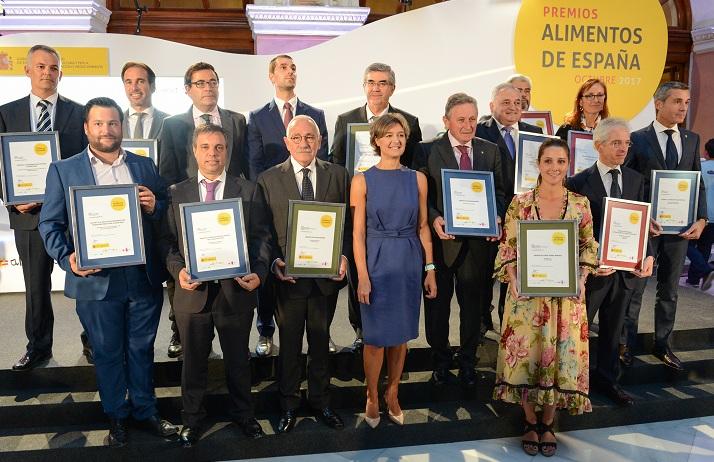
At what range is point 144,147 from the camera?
3.36 m

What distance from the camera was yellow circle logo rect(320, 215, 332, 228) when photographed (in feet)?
9.19

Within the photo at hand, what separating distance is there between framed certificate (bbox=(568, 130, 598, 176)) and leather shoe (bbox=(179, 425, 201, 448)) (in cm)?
275

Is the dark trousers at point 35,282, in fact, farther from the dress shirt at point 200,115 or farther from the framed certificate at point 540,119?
the framed certificate at point 540,119

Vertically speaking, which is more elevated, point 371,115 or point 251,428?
point 371,115

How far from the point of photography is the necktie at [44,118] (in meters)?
3.29

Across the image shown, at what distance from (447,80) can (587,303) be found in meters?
2.93

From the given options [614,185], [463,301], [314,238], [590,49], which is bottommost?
[463,301]

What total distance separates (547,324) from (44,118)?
296 centimetres

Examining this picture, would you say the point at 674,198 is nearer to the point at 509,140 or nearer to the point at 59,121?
the point at 509,140

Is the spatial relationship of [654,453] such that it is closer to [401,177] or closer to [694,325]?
[694,325]

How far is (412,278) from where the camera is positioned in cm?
297

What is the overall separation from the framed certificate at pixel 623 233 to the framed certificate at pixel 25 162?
9.58 ft

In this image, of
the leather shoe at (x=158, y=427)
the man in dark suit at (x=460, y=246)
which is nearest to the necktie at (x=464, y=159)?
the man in dark suit at (x=460, y=246)

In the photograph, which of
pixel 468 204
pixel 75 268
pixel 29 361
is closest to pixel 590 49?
pixel 468 204
